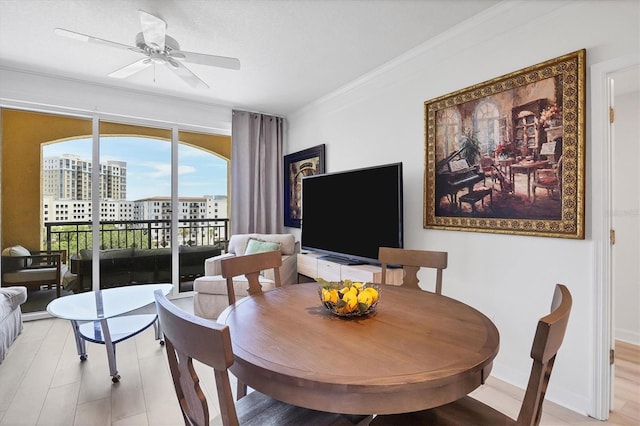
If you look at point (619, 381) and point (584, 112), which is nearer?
point (584, 112)

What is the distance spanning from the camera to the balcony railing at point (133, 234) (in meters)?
3.90

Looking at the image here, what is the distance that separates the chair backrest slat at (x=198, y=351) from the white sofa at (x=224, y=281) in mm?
2450

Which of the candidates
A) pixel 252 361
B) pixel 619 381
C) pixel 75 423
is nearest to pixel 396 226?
pixel 619 381

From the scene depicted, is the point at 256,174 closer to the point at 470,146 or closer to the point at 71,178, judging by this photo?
the point at 71,178

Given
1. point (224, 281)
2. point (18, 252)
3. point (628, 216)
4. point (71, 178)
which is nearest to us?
point (628, 216)

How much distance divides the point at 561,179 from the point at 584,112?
0.39m

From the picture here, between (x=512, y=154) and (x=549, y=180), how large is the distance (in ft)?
0.95

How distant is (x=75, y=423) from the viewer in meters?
1.80

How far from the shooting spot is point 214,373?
30.6 inches

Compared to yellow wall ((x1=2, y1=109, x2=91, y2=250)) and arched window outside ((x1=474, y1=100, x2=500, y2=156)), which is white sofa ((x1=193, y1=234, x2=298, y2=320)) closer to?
yellow wall ((x1=2, y1=109, x2=91, y2=250))

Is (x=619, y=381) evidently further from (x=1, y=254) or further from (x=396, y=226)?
(x=1, y=254)

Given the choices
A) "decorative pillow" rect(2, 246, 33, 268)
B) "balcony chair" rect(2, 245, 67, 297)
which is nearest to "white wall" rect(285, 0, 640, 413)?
"balcony chair" rect(2, 245, 67, 297)

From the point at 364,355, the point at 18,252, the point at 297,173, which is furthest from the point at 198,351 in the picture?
the point at 18,252

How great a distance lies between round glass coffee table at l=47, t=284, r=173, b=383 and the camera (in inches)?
88.0
